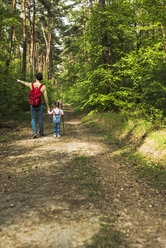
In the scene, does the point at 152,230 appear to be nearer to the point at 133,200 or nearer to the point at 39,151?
the point at 133,200

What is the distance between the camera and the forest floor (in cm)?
198

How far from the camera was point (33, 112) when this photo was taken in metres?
7.64

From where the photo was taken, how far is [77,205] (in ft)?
8.75

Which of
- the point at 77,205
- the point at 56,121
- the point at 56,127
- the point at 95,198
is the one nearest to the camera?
the point at 77,205

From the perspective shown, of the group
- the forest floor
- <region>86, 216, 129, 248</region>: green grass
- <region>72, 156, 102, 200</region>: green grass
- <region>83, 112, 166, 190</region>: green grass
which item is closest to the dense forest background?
<region>83, 112, 166, 190</region>: green grass

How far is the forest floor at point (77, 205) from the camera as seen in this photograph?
1.98 meters

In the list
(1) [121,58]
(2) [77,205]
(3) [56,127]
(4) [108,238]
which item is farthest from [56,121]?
(4) [108,238]

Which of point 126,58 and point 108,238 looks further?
point 126,58

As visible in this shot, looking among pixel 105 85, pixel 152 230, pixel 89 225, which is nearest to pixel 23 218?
pixel 89 225

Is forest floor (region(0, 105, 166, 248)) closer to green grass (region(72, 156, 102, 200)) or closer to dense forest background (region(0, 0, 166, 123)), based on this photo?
green grass (region(72, 156, 102, 200))

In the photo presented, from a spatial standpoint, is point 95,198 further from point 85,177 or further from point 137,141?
point 137,141

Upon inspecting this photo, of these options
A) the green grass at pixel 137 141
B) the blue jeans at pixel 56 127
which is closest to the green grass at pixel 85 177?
the green grass at pixel 137 141

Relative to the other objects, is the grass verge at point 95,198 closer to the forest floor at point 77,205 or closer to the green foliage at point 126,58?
the forest floor at point 77,205

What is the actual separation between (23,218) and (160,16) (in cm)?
1148
